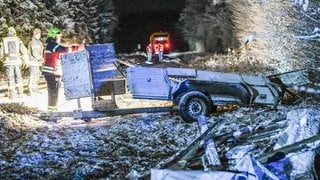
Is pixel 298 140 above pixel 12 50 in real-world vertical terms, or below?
below

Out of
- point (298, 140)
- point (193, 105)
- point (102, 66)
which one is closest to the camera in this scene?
point (298, 140)

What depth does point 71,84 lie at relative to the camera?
1045cm

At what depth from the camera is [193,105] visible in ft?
33.3

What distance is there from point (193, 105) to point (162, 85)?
0.77 meters

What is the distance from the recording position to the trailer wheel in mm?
9984

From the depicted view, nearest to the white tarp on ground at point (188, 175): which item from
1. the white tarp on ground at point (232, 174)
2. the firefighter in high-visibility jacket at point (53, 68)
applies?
the white tarp on ground at point (232, 174)

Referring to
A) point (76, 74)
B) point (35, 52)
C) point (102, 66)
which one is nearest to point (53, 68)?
point (76, 74)

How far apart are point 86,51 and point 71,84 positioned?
A: 760 mm

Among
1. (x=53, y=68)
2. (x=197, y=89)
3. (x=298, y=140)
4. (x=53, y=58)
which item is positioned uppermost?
(x=53, y=58)

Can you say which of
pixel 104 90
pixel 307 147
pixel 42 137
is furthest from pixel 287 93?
pixel 307 147

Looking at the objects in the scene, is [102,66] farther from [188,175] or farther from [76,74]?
[188,175]

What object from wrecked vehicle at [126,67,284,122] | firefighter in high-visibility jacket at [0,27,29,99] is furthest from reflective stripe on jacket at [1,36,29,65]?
wrecked vehicle at [126,67,284,122]

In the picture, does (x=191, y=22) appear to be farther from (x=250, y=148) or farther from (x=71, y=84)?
(x=250, y=148)

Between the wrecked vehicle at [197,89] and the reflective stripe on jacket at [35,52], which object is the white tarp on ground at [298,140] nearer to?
the wrecked vehicle at [197,89]
